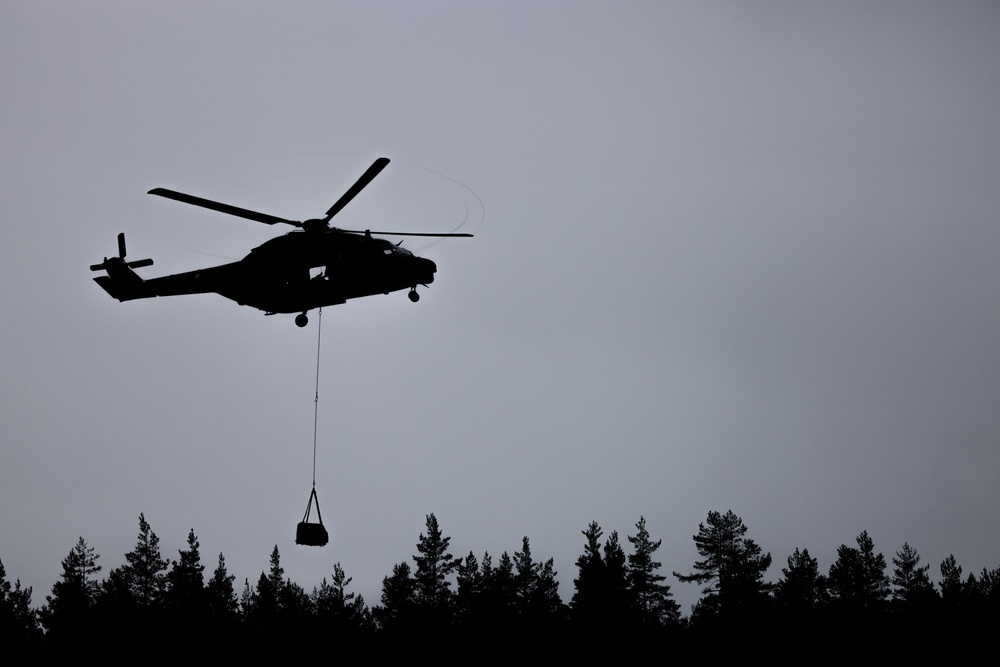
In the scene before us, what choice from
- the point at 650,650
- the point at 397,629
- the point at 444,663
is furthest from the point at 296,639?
the point at 650,650

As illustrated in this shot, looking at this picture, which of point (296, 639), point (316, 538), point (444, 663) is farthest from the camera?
point (296, 639)

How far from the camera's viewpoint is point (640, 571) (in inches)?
2977

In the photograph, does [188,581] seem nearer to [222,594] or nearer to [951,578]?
[222,594]

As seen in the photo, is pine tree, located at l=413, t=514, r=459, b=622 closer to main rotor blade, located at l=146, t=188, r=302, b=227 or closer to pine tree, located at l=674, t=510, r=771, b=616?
pine tree, located at l=674, t=510, r=771, b=616

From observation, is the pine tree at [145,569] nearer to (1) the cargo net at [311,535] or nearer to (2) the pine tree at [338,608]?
(2) the pine tree at [338,608]

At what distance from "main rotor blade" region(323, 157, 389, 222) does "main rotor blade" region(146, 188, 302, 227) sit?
1707 millimetres

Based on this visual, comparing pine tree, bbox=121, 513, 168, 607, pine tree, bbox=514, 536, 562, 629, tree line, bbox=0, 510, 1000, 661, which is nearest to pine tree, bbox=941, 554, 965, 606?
tree line, bbox=0, 510, 1000, 661

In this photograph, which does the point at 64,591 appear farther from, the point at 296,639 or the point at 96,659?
the point at 296,639

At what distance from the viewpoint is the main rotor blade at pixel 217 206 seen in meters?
29.3

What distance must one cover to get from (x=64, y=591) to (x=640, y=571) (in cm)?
3785

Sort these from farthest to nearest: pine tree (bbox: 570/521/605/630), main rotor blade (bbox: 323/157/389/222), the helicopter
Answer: pine tree (bbox: 570/521/605/630) < the helicopter < main rotor blade (bbox: 323/157/389/222)

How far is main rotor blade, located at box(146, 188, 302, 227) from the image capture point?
1154 inches

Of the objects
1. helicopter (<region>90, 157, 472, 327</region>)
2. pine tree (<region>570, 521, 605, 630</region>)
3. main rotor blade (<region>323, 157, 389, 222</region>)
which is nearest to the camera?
main rotor blade (<region>323, 157, 389, 222</region>)

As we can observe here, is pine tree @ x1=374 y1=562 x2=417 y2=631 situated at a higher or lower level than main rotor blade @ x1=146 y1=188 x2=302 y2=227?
lower
